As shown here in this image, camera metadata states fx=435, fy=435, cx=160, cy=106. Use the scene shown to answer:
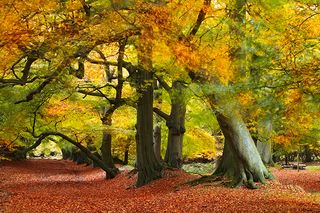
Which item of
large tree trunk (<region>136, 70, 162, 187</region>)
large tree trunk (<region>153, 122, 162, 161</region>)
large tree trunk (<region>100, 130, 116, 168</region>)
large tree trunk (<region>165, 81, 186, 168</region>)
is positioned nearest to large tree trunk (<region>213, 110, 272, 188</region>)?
large tree trunk (<region>136, 70, 162, 187</region>)

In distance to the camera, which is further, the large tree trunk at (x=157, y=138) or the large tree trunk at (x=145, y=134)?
the large tree trunk at (x=157, y=138)

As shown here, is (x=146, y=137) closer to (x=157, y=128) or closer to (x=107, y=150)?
(x=157, y=128)

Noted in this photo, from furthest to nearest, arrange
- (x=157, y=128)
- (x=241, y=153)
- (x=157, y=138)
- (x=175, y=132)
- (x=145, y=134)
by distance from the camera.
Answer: (x=157, y=128)
(x=157, y=138)
(x=175, y=132)
(x=145, y=134)
(x=241, y=153)

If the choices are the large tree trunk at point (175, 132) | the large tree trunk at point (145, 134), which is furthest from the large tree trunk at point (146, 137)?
the large tree trunk at point (175, 132)

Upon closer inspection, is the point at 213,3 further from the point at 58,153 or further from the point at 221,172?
the point at 58,153

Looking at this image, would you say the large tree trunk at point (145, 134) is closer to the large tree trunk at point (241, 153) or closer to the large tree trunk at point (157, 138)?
the large tree trunk at point (241, 153)

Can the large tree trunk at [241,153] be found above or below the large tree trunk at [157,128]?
below

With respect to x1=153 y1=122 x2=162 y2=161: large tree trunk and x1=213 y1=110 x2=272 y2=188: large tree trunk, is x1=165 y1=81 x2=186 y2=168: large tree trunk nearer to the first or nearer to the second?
x1=153 y1=122 x2=162 y2=161: large tree trunk

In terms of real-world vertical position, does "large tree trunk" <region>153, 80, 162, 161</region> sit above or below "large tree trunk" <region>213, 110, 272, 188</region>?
above

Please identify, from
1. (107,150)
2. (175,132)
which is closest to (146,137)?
(175,132)

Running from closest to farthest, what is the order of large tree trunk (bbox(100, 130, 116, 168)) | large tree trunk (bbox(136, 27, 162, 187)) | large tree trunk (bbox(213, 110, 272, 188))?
large tree trunk (bbox(213, 110, 272, 188)) → large tree trunk (bbox(136, 27, 162, 187)) → large tree trunk (bbox(100, 130, 116, 168))

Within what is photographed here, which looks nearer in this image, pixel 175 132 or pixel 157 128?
pixel 175 132

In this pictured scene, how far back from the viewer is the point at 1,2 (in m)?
11.6

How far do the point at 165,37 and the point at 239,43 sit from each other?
225 cm
